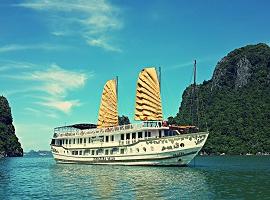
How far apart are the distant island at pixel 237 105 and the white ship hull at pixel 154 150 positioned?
4934cm

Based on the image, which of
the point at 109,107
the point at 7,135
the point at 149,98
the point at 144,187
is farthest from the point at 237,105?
the point at 144,187

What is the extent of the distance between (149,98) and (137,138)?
5.30 m

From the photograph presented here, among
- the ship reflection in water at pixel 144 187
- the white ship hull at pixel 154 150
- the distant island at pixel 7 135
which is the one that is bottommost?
the ship reflection in water at pixel 144 187

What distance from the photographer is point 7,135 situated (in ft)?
389

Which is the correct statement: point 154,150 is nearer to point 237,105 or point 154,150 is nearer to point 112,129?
point 112,129

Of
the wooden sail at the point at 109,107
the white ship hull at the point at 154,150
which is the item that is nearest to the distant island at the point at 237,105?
the wooden sail at the point at 109,107

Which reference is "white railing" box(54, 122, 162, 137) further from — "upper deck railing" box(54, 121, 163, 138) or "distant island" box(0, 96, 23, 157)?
Answer: "distant island" box(0, 96, 23, 157)

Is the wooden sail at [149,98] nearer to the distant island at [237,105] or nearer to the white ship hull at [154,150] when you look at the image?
the white ship hull at [154,150]

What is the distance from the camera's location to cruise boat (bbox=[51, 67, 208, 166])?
3616 cm

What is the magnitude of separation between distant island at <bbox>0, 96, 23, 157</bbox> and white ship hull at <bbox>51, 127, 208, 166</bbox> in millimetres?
75299

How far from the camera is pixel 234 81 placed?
15325cm

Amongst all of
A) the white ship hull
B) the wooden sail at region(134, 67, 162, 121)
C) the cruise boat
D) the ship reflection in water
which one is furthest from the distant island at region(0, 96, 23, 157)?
the ship reflection in water

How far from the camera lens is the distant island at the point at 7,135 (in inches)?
4500

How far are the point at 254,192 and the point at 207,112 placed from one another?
393ft
